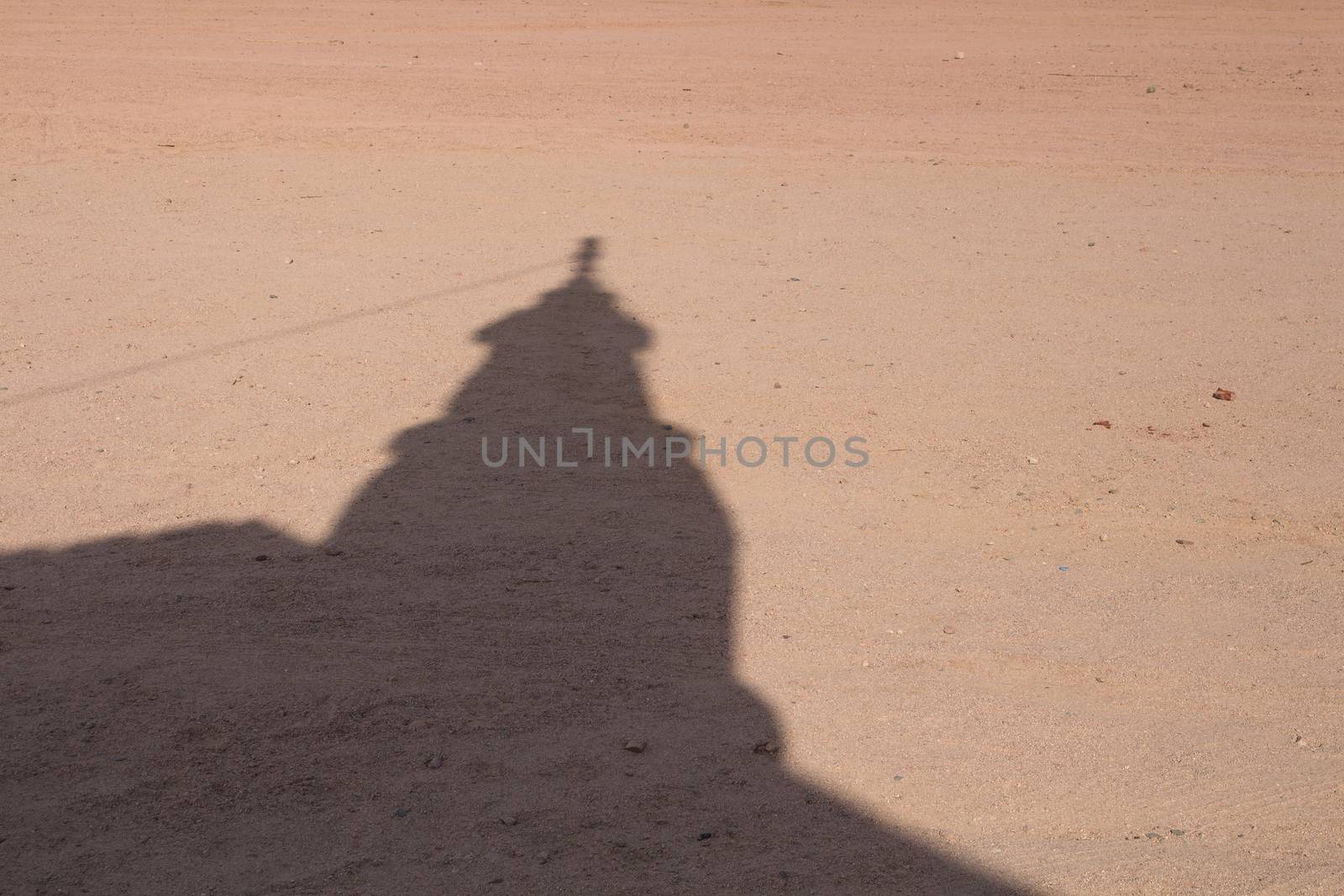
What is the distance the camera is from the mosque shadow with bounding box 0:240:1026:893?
3.35 meters

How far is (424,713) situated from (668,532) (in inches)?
61.4

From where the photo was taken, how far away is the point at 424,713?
13.1 feet

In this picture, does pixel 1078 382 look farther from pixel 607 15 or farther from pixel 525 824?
pixel 607 15

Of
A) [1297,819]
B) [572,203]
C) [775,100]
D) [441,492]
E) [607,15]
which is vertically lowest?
[1297,819]

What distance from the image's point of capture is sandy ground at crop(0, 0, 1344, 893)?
3523 millimetres

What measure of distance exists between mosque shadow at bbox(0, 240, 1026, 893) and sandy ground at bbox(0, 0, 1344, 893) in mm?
17

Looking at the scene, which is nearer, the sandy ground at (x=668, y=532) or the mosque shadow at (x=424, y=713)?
the mosque shadow at (x=424, y=713)

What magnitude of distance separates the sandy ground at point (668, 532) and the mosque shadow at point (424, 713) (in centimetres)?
2

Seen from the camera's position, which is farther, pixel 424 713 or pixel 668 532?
pixel 668 532

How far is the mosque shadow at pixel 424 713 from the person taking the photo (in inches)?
132

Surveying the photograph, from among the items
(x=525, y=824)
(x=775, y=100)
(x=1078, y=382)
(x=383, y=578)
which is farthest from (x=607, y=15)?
(x=525, y=824)

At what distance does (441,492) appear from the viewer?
5.52m

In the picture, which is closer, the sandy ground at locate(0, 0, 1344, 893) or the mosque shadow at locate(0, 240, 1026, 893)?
the mosque shadow at locate(0, 240, 1026, 893)

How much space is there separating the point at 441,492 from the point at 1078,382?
12.2 ft
